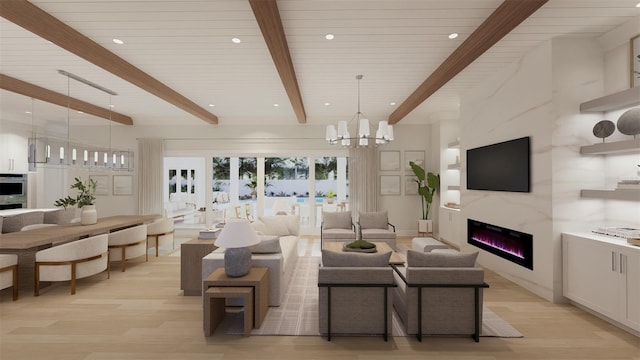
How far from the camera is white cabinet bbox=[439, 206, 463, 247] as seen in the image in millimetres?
6348

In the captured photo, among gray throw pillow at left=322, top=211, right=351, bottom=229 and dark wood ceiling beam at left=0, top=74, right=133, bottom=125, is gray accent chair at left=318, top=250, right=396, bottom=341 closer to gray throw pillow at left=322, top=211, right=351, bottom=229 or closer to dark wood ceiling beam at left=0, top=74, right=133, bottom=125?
gray throw pillow at left=322, top=211, right=351, bottom=229

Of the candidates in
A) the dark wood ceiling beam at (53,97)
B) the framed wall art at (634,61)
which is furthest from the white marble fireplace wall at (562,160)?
the dark wood ceiling beam at (53,97)

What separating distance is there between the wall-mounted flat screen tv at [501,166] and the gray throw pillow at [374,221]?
5.77 feet

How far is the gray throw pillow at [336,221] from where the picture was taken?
6359 millimetres

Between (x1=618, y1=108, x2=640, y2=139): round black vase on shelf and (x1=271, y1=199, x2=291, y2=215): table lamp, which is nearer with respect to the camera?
(x1=618, y1=108, x2=640, y2=139): round black vase on shelf

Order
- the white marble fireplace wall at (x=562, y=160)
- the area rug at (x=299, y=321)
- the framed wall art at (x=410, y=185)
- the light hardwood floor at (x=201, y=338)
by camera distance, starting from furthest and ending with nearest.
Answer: the framed wall art at (x=410, y=185) → the white marble fireplace wall at (x=562, y=160) → the area rug at (x=299, y=321) → the light hardwood floor at (x=201, y=338)

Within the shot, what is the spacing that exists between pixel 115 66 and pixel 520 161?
5622 mm

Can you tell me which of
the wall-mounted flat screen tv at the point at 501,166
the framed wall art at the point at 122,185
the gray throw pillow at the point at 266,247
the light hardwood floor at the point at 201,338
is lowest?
the light hardwood floor at the point at 201,338

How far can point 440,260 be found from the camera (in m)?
2.78

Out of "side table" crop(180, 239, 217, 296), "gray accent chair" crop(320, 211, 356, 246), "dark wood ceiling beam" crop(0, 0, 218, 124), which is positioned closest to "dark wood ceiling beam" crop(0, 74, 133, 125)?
"dark wood ceiling beam" crop(0, 0, 218, 124)

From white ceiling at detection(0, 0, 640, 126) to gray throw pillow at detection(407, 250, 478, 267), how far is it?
7.84 ft

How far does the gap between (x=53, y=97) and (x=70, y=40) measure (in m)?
3.16

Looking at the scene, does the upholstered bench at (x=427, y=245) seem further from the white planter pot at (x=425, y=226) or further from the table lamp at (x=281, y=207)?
the table lamp at (x=281, y=207)

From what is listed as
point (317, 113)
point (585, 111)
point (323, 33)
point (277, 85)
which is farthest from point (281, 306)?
point (317, 113)
